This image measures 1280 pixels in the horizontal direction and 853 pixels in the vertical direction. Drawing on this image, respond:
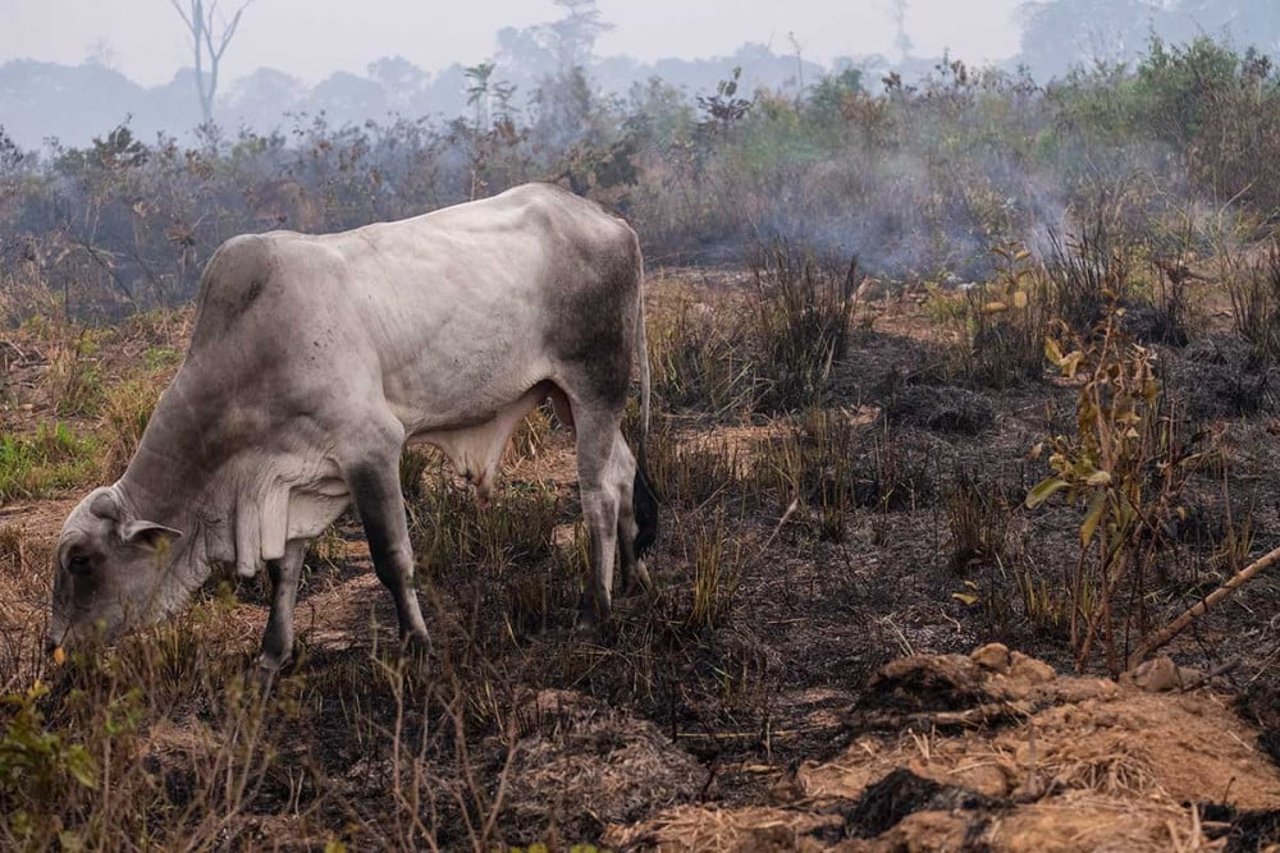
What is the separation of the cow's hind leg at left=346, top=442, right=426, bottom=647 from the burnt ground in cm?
11

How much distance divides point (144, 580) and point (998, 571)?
274cm

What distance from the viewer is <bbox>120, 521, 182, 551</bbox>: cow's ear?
13.9 ft

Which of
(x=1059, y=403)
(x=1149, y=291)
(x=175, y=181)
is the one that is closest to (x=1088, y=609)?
(x=1059, y=403)

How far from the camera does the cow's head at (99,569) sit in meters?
4.33

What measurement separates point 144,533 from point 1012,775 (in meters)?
2.53

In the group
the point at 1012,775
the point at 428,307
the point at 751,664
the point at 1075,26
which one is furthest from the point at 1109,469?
the point at 1075,26

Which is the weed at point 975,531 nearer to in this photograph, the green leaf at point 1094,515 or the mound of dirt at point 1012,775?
the green leaf at point 1094,515

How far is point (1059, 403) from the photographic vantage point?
7.48m

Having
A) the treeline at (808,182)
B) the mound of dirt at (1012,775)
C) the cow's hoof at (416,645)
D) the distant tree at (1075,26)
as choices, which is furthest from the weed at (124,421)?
the distant tree at (1075,26)

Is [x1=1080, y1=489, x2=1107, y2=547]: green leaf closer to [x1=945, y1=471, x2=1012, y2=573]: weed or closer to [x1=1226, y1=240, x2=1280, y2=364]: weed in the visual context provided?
[x1=945, y1=471, x2=1012, y2=573]: weed

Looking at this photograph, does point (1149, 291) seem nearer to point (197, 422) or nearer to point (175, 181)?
point (197, 422)

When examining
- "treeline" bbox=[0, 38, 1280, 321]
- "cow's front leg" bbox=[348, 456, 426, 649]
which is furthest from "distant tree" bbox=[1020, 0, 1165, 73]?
"cow's front leg" bbox=[348, 456, 426, 649]

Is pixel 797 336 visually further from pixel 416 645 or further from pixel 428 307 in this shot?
pixel 416 645

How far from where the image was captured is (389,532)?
4.47 meters
